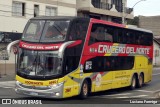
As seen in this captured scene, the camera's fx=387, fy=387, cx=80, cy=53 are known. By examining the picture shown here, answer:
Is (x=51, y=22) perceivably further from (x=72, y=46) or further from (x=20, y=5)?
(x=20, y=5)

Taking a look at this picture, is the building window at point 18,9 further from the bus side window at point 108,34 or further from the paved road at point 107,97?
the bus side window at point 108,34

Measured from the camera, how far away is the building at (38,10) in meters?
36.9

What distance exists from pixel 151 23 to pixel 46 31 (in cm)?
8538

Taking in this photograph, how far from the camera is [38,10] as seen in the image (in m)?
40.5

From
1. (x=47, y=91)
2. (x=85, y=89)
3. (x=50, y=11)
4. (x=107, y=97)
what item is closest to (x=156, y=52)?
(x=50, y=11)

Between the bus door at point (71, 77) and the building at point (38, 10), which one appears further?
the building at point (38, 10)

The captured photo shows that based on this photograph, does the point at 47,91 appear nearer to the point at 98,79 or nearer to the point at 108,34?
the point at 98,79

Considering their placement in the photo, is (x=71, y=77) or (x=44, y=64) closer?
(x=44, y=64)

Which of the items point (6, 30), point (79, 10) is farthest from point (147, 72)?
point (79, 10)

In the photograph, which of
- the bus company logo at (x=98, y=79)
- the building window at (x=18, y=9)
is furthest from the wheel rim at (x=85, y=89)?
the building window at (x=18, y=9)

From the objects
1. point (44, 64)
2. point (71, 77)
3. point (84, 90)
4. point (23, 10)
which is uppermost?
point (23, 10)

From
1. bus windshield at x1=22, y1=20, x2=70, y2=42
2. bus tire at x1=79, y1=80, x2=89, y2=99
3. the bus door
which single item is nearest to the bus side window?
bus tire at x1=79, y1=80, x2=89, y2=99

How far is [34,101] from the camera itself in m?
15.9

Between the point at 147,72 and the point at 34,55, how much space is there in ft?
39.9
